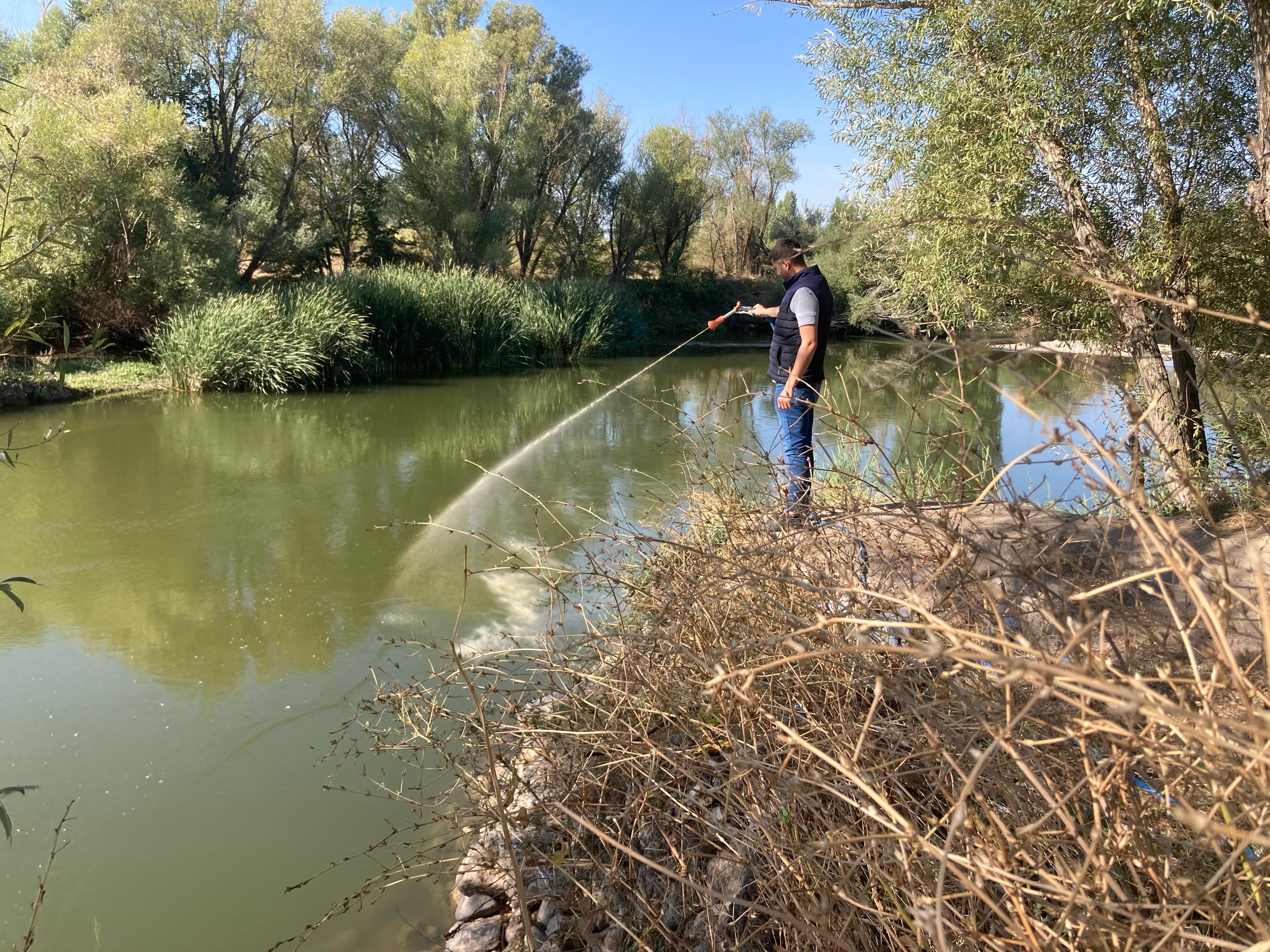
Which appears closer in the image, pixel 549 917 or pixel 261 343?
pixel 549 917

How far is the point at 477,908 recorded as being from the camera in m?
2.90

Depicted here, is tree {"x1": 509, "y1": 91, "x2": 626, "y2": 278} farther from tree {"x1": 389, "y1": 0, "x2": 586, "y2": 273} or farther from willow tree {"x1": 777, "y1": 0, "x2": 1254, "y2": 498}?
willow tree {"x1": 777, "y1": 0, "x2": 1254, "y2": 498}

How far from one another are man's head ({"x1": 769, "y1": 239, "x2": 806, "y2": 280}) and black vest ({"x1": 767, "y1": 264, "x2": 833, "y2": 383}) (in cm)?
5

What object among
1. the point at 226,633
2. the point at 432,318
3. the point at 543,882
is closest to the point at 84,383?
the point at 432,318

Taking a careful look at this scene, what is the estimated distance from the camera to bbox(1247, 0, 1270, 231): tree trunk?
5188mm

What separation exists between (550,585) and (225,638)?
11.0 ft

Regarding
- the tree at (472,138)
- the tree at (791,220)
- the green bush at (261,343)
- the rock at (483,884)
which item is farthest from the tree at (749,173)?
the rock at (483,884)

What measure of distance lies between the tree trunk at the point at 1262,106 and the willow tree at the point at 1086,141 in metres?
0.62

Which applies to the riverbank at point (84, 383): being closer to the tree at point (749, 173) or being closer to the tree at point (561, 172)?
the tree at point (561, 172)

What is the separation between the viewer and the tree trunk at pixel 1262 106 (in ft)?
17.0

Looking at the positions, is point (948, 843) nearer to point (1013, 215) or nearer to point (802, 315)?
point (802, 315)

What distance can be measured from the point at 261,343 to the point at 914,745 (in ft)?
54.0

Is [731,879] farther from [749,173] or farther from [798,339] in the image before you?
[749,173]

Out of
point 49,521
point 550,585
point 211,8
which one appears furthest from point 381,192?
point 550,585
